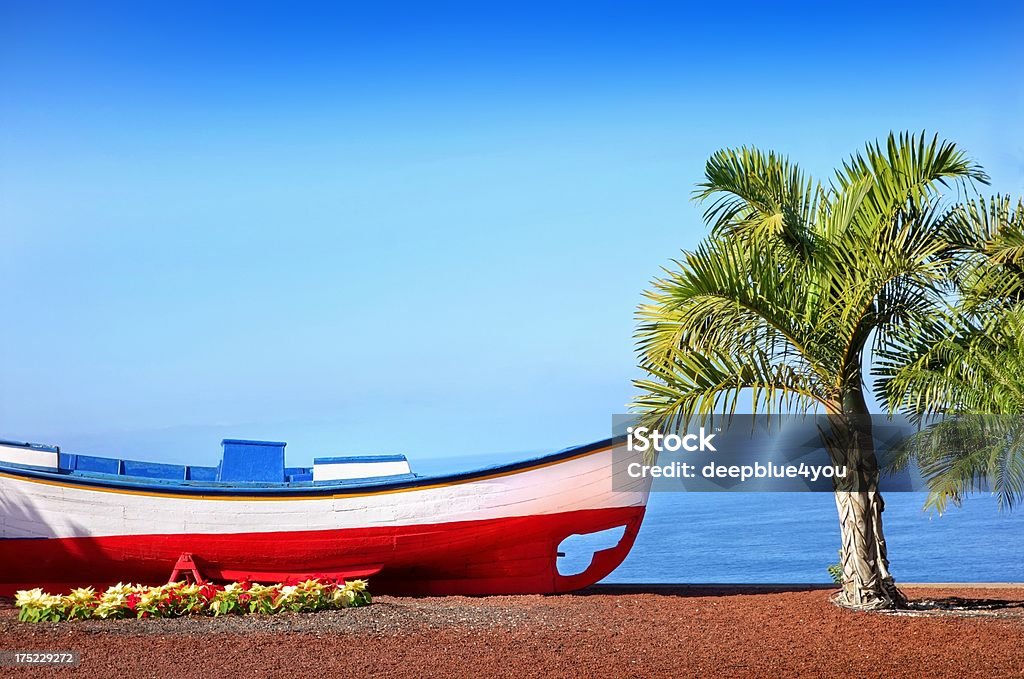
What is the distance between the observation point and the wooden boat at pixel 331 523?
1149 centimetres

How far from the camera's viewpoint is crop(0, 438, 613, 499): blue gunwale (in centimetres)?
1145

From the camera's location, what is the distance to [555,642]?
838 cm

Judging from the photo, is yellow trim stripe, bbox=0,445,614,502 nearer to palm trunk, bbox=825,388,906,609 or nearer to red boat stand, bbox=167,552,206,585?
red boat stand, bbox=167,552,206,585

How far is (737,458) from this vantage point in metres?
11.0

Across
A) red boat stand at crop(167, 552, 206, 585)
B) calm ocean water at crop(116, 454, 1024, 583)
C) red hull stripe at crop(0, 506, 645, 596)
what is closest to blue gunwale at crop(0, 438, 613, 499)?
red hull stripe at crop(0, 506, 645, 596)

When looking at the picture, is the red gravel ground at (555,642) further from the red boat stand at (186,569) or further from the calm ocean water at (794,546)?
the calm ocean water at (794,546)

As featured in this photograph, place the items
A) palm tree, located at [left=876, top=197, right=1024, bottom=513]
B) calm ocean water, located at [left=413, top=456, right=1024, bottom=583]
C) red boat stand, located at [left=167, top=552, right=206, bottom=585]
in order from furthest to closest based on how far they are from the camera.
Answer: calm ocean water, located at [left=413, top=456, right=1024, bottom=583]
red boat stand, located at [left=167, top=552, right=206, bottom=585]
palm tree, located at [left=876, top=197, right=1024, bottom=513]

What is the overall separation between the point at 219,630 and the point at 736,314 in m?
5.58

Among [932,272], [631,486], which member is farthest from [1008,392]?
[631,486]

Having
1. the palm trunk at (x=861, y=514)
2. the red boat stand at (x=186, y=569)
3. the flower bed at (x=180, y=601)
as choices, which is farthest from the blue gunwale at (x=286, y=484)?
the palm trunk at (x=861, y=514)

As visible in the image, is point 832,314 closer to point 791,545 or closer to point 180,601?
point 180,601

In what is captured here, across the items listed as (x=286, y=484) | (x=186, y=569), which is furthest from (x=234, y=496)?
(x=186, y=569)

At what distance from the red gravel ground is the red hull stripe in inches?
53.5

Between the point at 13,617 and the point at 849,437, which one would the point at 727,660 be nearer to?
the point at 849,437
